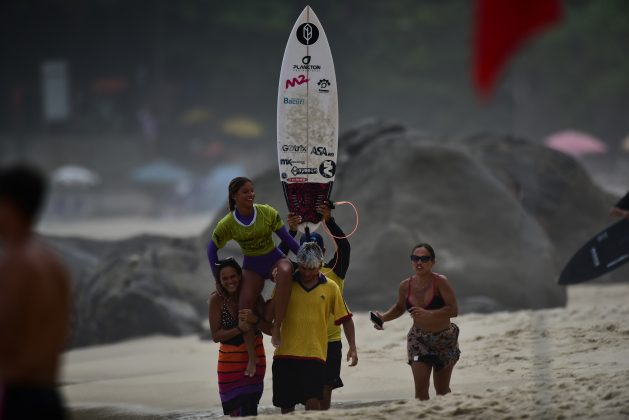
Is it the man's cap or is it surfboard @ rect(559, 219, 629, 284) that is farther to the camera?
surfboard @ rect(559, 219, 629, 284)

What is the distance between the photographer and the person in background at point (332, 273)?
724 cm

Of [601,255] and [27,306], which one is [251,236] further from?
[601,255]

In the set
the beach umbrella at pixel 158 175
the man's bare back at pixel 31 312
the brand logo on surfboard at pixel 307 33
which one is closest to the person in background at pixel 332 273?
the brand logo on surfboard at pixel 307 33

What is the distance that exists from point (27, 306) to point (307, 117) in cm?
472

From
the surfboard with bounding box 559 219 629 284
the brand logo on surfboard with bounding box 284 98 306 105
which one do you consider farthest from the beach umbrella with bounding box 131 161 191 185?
the brand logo on surfboard with bounding box 284 98 306 105

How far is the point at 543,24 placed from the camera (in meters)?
6.05

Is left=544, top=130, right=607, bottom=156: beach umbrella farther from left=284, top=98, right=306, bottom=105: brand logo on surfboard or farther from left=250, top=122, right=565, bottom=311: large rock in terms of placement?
left=284, top=98, right=306, bottom=105: brand logo on surfboard

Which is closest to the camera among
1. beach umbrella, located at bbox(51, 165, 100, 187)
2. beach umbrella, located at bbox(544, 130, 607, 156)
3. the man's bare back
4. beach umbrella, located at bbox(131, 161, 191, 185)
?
the man's bare back

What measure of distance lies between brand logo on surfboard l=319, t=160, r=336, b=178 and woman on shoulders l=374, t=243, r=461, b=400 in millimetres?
1646

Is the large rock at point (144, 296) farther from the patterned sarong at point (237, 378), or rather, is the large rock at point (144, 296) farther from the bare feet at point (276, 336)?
the bare feet at point (276, 336)

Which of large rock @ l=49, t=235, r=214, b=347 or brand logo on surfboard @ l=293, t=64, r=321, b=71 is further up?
brand logo on surfboard @ l=293, t=64, r=321, b=71

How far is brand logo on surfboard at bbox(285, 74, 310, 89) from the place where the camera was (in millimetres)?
8734

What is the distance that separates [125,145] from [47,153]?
3.00m

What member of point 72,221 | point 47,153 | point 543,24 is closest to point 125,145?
point 47,153
